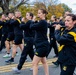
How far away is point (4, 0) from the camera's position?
1658 inches

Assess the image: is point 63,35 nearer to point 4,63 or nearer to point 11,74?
point 11,74

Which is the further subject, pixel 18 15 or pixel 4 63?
pixel 4 63

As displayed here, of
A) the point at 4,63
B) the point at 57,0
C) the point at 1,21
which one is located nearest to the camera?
the point at 4,63

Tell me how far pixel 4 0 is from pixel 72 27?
3863cm

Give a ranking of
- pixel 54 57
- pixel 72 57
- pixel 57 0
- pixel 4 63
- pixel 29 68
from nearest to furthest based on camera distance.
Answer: pixel 72 57 < pixel 29 68 < pixel 4 63 < pixel 54 57 < pixel 57 0

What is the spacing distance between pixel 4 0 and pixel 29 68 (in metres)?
35.5

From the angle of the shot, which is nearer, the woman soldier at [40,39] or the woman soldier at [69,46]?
the woman soldier at [69,46]

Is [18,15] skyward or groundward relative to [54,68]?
skyward

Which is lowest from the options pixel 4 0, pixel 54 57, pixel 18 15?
pixel 4 0

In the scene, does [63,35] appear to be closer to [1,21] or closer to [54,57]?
[54,57]

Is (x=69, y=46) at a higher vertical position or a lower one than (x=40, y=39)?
higher

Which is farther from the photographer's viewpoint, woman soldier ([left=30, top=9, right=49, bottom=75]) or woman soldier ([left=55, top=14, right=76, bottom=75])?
woman soldier ([left=30, top=9, right=49, bottom=75])

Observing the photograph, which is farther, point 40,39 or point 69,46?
point 40,39

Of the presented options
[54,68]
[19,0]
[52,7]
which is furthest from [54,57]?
[52,7]
